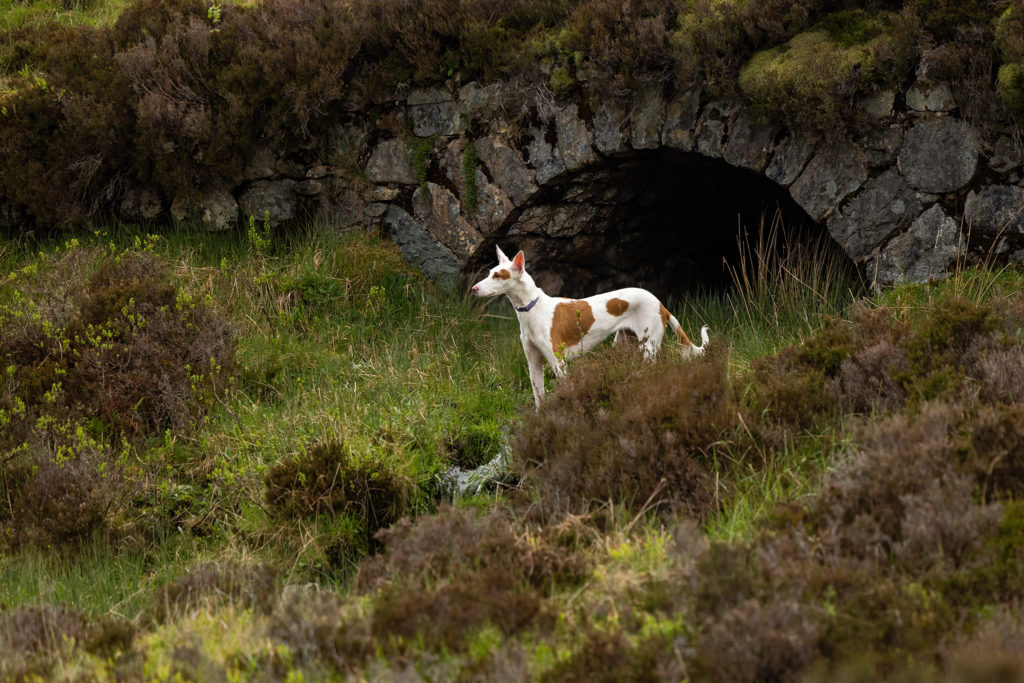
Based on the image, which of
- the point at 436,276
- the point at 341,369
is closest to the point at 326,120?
the point at 436,276

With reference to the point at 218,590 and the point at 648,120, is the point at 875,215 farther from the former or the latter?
the point at 218,590

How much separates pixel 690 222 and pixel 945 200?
350cm

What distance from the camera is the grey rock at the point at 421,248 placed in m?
9.20

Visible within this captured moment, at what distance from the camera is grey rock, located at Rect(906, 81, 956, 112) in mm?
6879

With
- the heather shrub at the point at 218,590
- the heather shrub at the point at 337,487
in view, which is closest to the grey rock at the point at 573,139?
the heather shrub at the point at 337,487

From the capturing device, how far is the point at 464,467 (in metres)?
6.55

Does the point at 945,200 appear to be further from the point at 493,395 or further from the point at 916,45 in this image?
the point at 493,395

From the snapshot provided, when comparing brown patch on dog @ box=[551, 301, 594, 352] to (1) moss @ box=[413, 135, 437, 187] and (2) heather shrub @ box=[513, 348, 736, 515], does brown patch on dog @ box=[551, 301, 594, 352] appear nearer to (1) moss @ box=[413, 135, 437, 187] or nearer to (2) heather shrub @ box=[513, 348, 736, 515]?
(2) heather shrub @ box=[513, 348, 736, 515]

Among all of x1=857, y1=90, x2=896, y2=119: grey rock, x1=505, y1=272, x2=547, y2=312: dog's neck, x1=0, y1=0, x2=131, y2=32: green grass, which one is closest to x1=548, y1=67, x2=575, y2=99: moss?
x1=505, y1=272, x2=547, y2=312: dog's neck

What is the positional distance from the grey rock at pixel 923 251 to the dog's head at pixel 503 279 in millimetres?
2783

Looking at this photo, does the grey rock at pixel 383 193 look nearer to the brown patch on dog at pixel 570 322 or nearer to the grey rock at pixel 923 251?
the brown patch on dog at pixel 570 322

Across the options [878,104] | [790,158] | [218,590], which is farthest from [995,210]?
[218,590]

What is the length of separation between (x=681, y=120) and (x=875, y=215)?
5.92ft

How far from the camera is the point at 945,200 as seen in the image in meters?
6.98
